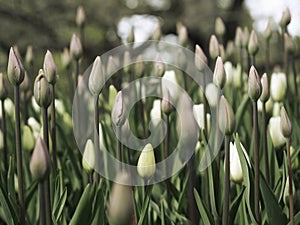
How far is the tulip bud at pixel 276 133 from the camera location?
57.3 inches

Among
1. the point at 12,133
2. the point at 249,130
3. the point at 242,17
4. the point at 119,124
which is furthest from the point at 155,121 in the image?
the point at 242,17

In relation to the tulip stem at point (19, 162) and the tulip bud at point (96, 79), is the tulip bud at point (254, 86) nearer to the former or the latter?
the tulip bud at point (96, 79)

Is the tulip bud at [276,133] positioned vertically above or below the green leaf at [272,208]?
above

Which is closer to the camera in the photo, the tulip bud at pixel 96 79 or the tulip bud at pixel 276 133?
the tulip bud at pixel 96 79

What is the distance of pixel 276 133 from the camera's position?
1472 millimetres

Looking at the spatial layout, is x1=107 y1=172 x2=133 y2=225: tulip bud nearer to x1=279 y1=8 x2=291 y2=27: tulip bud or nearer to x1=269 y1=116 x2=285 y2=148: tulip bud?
x1=269 y1=116 x2=285 y2=148: tulip bud

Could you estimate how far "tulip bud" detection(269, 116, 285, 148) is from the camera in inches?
57.3

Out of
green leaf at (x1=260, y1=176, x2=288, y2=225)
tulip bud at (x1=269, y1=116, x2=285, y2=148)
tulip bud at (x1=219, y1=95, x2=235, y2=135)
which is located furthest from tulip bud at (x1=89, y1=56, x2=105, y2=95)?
tulip bud at (x1=269, y1=116, x2=285, y2=148)

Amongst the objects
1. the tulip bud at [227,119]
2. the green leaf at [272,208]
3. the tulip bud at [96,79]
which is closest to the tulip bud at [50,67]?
the tulip bud at [96,79]

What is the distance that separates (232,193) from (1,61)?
3979mm

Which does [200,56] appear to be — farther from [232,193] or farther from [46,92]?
[46,92]

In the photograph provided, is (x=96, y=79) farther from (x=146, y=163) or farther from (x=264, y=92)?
(x=264, y=92)

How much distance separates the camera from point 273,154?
1.42 metres

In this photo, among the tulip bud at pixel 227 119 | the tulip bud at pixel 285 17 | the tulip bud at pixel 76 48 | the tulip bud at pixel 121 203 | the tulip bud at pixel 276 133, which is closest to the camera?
the tulip bud at pixel 121 203
